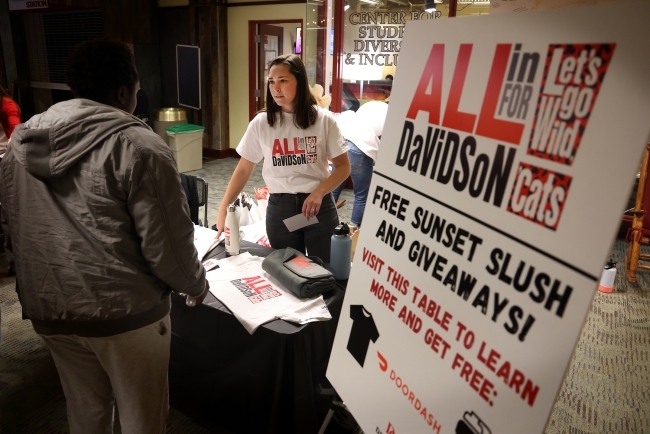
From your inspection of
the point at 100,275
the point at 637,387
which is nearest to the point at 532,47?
the point at 100,275

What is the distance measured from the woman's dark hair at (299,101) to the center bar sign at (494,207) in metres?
1.10

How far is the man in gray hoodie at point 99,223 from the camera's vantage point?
1.16m

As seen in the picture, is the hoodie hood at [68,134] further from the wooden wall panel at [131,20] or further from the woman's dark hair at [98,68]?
the wooden wall panel at [131,20]

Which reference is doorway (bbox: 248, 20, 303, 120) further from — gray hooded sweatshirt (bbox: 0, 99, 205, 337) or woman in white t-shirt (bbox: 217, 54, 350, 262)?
gray hooded sweatshirt (bbox: 0, 99, 205, 337)

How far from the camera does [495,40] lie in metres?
0.81

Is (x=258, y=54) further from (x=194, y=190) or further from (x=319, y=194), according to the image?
(x=319, y=194)

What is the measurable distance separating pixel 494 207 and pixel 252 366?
1.20 metres

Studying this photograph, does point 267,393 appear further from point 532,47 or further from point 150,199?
point 532,47

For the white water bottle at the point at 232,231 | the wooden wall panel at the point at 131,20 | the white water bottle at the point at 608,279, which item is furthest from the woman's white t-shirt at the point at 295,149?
the wooden wall panel at the point at 131,20

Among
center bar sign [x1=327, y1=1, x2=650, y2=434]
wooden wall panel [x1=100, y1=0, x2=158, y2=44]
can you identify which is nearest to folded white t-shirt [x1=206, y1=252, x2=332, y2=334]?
center bar sign [x1=327, y1=1, x2=650, y2=434]

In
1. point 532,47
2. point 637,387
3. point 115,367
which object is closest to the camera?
point 532,47

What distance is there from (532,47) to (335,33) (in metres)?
5.21

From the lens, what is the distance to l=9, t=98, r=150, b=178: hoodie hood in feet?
3.79

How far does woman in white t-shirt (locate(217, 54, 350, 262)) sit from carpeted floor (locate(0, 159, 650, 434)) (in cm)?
86
